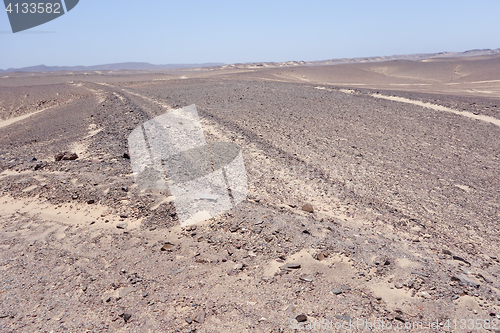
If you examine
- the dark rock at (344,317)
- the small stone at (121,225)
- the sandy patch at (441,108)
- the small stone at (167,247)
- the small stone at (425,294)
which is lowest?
the sandy patch at (441,108)

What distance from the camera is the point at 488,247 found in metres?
4.84

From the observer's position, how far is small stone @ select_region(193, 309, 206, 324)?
3127 millimetres

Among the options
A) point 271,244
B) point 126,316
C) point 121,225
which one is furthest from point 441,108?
point 126,316

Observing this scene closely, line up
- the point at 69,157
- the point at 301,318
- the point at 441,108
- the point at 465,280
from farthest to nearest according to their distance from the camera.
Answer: the point at 441,108 → the point at 69,157 → the point at 465,280 → the point at 301,318

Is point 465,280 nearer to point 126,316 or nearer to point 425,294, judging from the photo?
point 425,294

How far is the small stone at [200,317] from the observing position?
313 cm

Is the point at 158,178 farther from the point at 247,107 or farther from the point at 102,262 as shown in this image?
the point at 247,107

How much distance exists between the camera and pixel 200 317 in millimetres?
3158

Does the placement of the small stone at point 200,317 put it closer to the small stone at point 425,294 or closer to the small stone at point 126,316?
the small stone at point 126,316

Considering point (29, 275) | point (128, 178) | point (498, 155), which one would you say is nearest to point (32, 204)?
point (128, 178)

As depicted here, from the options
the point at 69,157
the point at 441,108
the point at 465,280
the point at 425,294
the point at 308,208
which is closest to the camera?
the point at 425,294

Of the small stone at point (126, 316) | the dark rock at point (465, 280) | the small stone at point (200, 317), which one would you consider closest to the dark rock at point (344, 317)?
the small stone at point (200, 317)

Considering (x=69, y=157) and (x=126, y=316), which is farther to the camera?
(x=69, y=157)

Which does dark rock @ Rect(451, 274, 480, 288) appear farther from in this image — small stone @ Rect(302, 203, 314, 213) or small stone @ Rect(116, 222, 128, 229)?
small stone @ Rect(116, 222, 128, 229)
